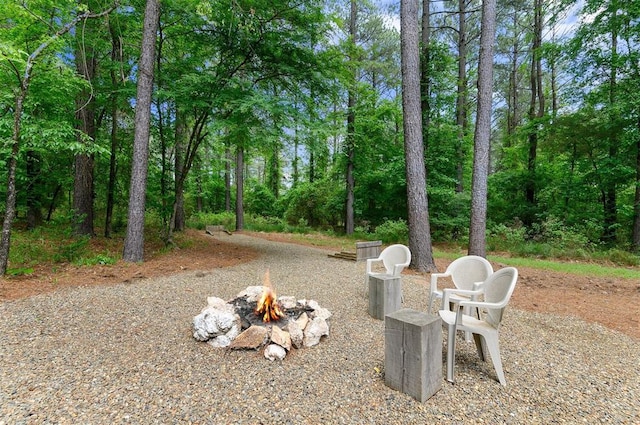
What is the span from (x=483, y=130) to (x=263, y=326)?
17.8 ft

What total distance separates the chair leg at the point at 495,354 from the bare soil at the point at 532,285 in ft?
7.32

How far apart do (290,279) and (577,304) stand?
14.1 feet

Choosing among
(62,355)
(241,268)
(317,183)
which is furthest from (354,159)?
(62,355)

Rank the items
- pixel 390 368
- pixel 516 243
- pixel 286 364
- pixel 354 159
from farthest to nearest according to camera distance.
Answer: pixel 354 159 → pixel 516 243 → pixel 286 364 → pixel 390 368

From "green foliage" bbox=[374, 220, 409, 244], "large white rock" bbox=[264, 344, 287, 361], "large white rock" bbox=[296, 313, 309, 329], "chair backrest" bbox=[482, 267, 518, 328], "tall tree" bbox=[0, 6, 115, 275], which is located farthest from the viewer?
"green foliage" bbox=[374, 220, 409, 244]

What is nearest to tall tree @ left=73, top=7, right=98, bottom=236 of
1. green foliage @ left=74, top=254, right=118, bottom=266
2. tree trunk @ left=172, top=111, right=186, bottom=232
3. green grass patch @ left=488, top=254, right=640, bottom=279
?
tree trunk @ left=172, top=111, right=186, bottom=232

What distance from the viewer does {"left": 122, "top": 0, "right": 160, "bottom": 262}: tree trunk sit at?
559cm

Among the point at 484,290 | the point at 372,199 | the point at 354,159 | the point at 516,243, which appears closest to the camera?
the point at 484,290

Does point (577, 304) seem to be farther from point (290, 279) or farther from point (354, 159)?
point (354, 159)

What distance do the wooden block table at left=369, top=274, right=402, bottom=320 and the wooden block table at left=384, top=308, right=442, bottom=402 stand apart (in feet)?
3.92

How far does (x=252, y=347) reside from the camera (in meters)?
2.47

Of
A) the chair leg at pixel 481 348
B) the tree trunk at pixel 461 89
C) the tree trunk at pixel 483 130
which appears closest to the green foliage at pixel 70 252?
the chair leg at pixel 481 348

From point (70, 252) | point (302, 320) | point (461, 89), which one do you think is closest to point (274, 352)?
point (302, 320)

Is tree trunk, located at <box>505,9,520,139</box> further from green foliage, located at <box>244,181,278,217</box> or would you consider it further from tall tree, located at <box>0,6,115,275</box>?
tall tree, located at <box>0,6,115,275</box>
